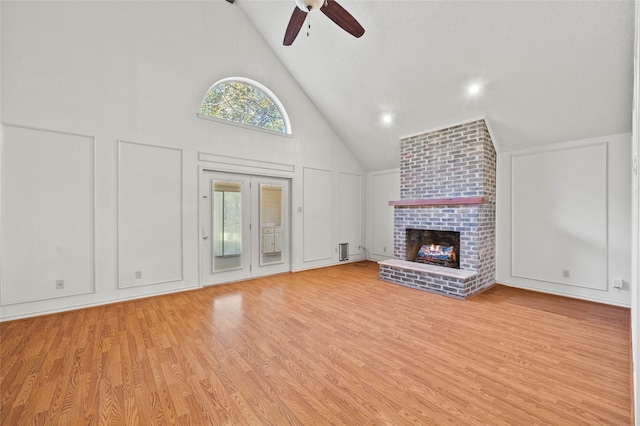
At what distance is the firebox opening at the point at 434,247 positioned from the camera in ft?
Answer: 15.4

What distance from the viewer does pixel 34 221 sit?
323 cm

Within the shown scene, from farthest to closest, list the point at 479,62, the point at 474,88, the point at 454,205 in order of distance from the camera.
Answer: the point at 454,205
the point at 474,88
the point at 479,62

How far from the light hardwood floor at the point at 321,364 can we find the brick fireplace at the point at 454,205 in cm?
60

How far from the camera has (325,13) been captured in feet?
8.45

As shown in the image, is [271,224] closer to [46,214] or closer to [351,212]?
[351,212]

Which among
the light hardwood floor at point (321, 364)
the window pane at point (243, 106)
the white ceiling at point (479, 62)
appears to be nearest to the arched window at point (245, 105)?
the window pane at point (243, 106)

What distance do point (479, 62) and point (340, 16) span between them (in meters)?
2.11

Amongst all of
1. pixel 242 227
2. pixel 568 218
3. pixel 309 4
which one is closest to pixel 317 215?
pixel 242 227

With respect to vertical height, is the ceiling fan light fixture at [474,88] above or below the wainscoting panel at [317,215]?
above

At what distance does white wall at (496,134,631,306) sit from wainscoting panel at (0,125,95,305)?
6291mm

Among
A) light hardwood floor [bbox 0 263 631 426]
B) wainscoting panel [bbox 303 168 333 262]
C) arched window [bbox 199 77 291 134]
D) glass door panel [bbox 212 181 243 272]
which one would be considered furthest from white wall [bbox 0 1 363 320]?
wainscoting panel [bbox 303 168 333 262]

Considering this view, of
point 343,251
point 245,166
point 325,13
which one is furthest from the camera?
point 343,251

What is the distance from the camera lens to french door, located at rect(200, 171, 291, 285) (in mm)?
4586

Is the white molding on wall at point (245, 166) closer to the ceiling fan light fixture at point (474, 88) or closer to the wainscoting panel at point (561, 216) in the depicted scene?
the ceiling fan light fixture at point (474, 88)
